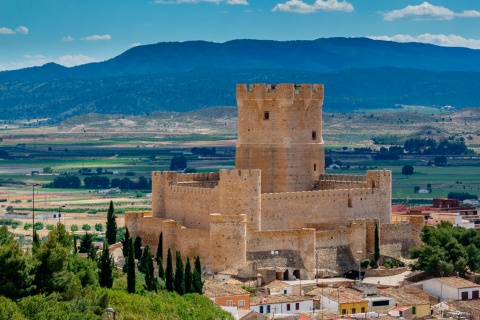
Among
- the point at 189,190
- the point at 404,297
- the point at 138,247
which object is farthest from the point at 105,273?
the point at 189,190

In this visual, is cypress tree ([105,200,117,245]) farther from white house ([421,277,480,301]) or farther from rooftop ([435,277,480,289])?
rooftop ([435,277,480,289])

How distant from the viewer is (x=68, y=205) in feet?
414

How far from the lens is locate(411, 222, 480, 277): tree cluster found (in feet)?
195

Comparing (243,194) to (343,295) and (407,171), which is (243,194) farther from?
(407,171)

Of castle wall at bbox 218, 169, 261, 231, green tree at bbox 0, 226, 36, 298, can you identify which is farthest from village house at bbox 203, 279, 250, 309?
green tree at bbox 0, 226, 36, 298

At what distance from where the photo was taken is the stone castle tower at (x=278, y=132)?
205 ft

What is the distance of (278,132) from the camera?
6244cm

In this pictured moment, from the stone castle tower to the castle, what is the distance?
4 centimetres

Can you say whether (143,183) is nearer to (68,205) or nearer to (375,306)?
(68,205)

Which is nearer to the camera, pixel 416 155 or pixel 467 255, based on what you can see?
pixel 467 255

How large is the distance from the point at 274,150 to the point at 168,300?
14571 mm

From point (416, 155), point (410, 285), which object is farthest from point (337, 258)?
point (416, 155)

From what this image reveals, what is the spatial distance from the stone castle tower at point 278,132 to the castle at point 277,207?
43 mm

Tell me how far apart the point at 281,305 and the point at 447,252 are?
36.1 ft
